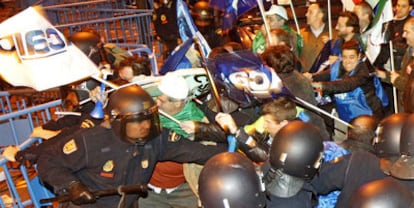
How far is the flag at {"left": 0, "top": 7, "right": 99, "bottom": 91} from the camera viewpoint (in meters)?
4.39

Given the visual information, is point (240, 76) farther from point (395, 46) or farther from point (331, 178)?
point (395, 46)

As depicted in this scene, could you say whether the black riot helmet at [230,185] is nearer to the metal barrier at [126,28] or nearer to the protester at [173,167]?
the protester at [173,167]

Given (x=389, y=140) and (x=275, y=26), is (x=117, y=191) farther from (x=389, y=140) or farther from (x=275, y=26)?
(x=275, y=26)

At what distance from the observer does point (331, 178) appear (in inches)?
145

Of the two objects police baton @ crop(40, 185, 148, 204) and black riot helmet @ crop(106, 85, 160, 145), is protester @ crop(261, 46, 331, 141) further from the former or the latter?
police baton @ crop(40, 185, 148, 204)

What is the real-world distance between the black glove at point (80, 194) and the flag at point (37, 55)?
1.05 meters

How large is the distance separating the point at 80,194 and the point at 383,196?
194 centimetres

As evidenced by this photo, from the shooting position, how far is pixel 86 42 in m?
5.24

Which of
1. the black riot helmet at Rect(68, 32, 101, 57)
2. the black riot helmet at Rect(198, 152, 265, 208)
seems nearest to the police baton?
the black riot helmet at Rect(198, 152, 265, 208)

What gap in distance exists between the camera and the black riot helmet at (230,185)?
327 cm

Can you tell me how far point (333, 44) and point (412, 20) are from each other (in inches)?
39.3

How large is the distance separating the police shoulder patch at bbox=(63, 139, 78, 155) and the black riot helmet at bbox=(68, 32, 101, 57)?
1.32 meters

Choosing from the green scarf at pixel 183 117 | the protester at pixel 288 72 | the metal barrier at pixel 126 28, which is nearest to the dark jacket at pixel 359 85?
the protester at pixel 288 72

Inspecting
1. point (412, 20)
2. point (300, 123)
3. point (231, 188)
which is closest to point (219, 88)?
point (300, 123)
